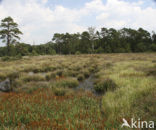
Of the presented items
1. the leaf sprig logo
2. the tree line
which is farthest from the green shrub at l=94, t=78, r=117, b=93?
the tree line

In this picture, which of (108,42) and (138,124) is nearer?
(138,124)

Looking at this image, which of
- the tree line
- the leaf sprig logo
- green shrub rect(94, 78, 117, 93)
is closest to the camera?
the leaf sprig logo

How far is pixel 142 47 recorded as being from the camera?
47.6 metres

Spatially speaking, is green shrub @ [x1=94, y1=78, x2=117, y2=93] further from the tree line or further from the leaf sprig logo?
the tree line

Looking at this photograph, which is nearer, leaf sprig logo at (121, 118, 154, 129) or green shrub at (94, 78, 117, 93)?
leaf sprig logo at (121, 118, 154, 129)

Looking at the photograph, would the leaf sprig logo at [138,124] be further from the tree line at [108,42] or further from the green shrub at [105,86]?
the tree line at [108,42]

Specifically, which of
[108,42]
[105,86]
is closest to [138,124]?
[105,86]

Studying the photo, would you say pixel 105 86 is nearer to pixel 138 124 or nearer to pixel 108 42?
pixel 138 124

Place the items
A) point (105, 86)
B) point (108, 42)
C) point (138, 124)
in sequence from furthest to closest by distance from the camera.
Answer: point (108, 42) < point (105, 86) < point (138, 124)

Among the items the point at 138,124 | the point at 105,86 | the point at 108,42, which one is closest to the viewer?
the point at 138,124

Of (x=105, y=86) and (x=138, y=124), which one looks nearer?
(x=138, y=124)

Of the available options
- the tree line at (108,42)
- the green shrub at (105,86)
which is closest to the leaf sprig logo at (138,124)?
the green shrub at (105,86)

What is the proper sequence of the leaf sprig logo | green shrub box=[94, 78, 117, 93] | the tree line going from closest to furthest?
1. the leaf sprig logo
2. green shrub box=[94, 78, 117, 93]
3. the tree line

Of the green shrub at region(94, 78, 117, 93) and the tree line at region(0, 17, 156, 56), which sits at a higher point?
the tree line at region(0, 17, 156, 56)
